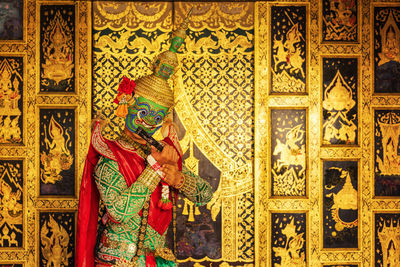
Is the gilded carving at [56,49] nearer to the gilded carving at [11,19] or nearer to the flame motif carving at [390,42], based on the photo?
the gilded carving at [11,19]

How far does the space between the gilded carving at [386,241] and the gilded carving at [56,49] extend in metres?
2.95

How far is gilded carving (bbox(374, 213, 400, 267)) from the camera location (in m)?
3.36

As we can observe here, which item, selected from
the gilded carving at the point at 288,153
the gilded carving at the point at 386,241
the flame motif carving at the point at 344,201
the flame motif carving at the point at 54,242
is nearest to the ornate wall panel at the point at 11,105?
the flame motif carving at the point at 54,242

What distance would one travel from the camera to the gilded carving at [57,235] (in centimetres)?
325

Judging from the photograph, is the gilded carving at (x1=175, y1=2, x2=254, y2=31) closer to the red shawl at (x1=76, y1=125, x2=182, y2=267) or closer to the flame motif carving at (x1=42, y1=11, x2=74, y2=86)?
the flame motif carving at (x1=42, y1=11, x2=74, y2=86)

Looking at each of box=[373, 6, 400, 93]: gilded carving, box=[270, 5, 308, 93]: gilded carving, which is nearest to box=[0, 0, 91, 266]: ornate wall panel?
box=[270, 5, 308, 93]: gilded carving

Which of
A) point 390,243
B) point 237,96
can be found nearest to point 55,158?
point 237,96

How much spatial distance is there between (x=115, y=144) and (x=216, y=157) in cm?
120

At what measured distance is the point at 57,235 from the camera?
3252 millimetres

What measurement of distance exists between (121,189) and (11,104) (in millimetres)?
1619

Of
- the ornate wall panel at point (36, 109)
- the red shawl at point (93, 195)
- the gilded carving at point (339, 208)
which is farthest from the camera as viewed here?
the gilded carving at point (339, 208)

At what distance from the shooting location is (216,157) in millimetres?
3367

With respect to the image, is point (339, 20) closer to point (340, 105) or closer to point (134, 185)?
point (340, 105)

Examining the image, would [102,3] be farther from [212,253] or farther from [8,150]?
[212,253]
